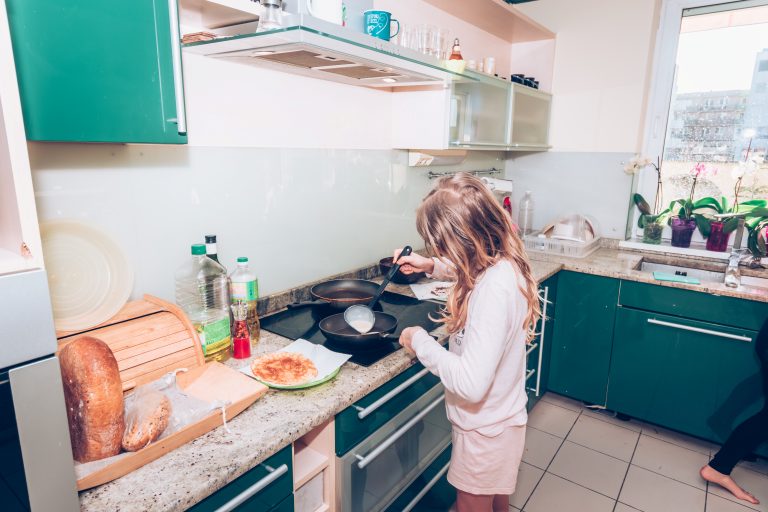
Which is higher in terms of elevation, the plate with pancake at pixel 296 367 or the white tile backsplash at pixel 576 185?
the white tile backsplash at pixel 576 185

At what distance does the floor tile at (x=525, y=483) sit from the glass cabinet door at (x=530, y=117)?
1625 millimetres

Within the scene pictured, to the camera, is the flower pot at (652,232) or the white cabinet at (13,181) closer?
the white cabinet at (13,181)

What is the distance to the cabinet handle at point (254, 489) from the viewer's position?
3.07ft

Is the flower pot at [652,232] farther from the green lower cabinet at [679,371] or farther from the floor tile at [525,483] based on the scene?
the floor tile at [525,483]

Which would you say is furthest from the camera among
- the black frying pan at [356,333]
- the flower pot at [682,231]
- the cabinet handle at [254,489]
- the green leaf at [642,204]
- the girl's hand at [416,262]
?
the green leaf at [642,204]

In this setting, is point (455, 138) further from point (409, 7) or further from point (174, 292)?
point (174, 292)

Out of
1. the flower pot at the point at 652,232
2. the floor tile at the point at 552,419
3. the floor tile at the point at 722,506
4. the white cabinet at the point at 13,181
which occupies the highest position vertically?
the white cabinet at the point at 13,181

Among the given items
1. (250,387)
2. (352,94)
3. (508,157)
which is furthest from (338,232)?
(508,157)

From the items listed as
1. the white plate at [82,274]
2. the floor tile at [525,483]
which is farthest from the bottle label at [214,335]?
the floor tile at [525,483]

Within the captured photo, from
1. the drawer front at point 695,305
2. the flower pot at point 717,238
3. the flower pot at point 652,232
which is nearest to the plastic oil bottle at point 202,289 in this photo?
the drawer front at point 695,305

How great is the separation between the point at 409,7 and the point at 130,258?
5.27 ft

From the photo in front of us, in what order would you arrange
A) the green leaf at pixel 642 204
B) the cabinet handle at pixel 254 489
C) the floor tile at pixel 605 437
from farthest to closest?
the green leaf at pixel 642 204 < the floor tile at pixel 605 437 < the cabinet handle at pixel 254 489

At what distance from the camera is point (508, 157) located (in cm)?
327

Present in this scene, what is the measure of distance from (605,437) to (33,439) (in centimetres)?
248
